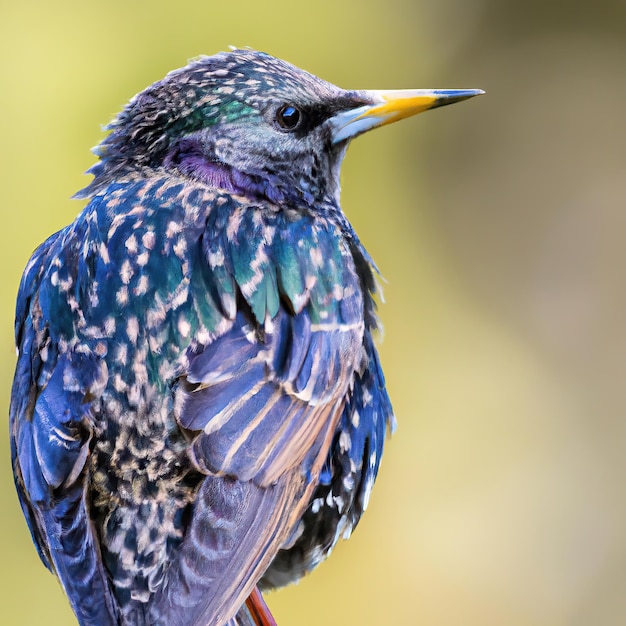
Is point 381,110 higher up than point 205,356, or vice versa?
point 381,110

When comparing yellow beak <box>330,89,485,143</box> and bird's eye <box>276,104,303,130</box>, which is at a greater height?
yellow beak <box>330,89,485,143</box>

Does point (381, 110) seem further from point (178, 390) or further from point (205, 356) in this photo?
point (178, 390)

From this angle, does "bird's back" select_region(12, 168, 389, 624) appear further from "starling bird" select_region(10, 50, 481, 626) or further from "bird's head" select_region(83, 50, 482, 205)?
"bird's head" select_region(83, 50, 482, 205)

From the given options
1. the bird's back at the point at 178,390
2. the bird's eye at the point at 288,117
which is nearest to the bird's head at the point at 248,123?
the bird's eye at the point at 288,117

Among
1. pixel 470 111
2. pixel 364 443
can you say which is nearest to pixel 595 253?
pixel 470 111

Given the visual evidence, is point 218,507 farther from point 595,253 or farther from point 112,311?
point 595,253

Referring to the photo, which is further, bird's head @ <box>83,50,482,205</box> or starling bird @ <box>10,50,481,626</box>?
bird's head @ <box>83,50,482,205</box>

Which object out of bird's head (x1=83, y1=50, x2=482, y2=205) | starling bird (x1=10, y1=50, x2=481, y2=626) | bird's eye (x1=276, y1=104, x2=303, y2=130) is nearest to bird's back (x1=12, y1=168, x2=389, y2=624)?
starling bird (x1=10, y1=50, x2=481, y2=626)

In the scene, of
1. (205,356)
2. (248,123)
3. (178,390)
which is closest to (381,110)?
(248,123)

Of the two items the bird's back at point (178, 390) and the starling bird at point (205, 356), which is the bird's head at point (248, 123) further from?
the bird's back at point (178, 390)
